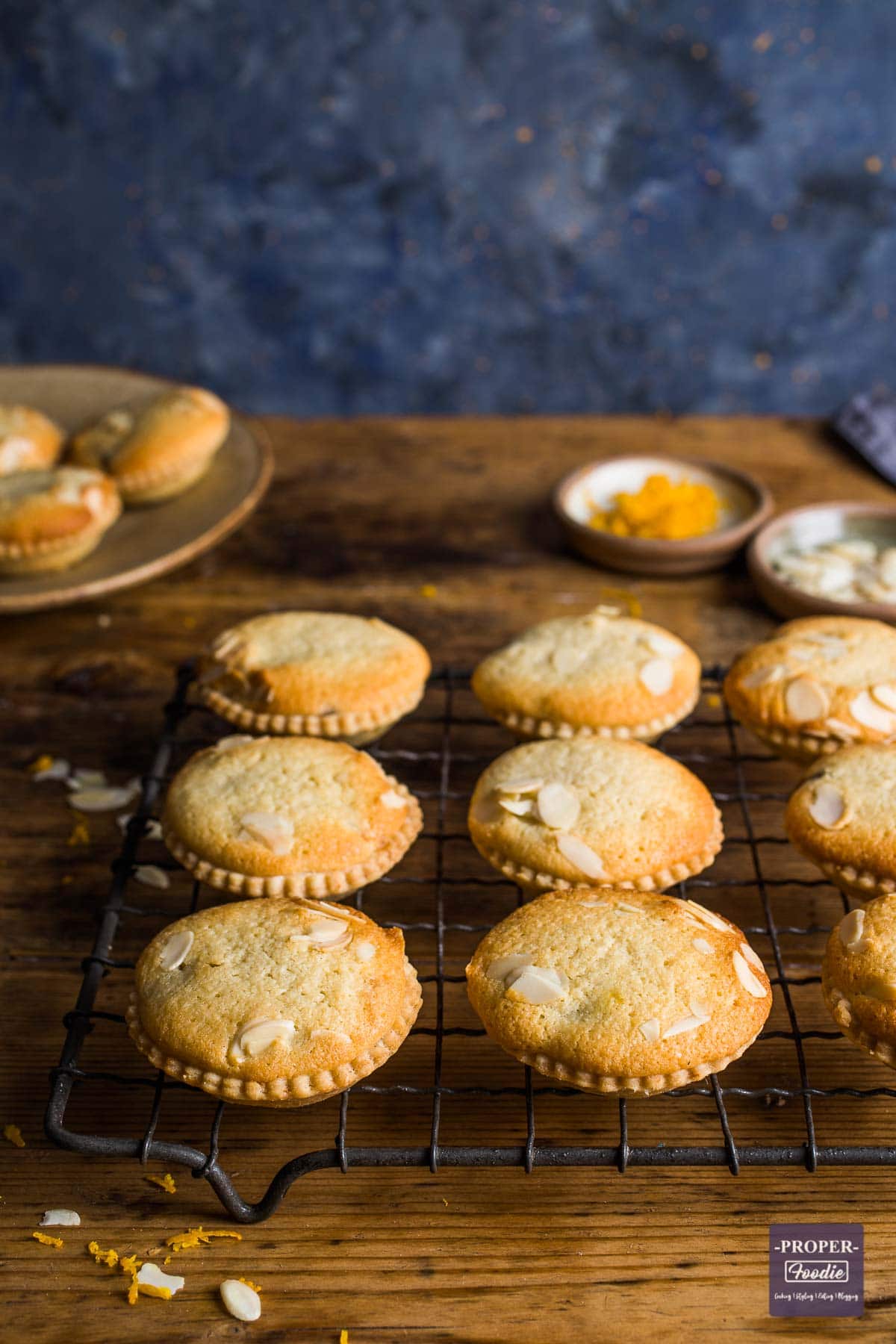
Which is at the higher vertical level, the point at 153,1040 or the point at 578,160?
the point at 578,160

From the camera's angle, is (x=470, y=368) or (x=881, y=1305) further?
(x=470, y=368)

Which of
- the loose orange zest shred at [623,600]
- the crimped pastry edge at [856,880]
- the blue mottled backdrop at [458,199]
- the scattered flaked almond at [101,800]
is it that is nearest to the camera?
the crimped pastry edge at [856,880]

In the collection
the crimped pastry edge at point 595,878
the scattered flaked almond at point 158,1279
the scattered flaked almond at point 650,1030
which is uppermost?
the scattered flaked almond at point 650,1030

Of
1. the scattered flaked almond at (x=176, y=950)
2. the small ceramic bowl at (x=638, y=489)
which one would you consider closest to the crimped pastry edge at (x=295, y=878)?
the scattered flaked almond at (x=176, y=950)

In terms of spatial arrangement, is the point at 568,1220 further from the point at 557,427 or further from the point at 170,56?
the point at 170,56

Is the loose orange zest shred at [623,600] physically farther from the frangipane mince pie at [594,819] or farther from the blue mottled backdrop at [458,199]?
the blue mottled backdrop at [458,199]

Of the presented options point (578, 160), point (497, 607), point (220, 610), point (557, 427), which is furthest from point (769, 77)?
point (220, 610)
